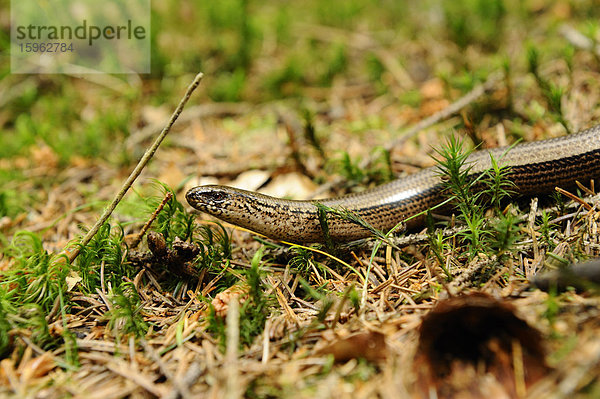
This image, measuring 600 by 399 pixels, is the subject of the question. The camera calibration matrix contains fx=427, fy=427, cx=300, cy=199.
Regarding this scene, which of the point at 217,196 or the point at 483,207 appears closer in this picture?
the point at 483,207

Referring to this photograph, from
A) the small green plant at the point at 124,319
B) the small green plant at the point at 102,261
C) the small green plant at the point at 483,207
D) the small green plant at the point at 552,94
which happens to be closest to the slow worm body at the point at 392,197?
the small green plant at the point at 483,207

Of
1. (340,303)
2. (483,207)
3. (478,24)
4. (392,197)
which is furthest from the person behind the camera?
(478,24)

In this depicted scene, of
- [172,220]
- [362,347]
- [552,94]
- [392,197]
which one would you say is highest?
[552,94]

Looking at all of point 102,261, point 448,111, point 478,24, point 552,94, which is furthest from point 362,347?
point 478,24

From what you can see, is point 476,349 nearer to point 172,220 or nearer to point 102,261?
point 172,220

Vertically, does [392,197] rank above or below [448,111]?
below

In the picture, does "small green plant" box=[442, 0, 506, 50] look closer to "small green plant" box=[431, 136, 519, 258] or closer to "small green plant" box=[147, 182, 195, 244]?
"small green plant" box=[431, 136, 519, 258]

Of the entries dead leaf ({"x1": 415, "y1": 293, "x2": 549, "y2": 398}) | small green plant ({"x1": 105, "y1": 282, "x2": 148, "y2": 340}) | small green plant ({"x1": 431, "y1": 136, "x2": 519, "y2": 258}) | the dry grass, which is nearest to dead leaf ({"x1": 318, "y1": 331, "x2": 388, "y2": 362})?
the dry grass

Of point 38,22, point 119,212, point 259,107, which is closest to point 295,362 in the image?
point 119,212

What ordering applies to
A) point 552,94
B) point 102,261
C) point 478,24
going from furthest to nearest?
1. point 478,24
2. point 552,94
3. point 102,261
